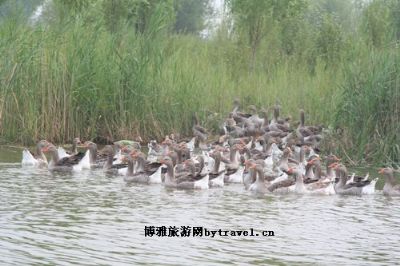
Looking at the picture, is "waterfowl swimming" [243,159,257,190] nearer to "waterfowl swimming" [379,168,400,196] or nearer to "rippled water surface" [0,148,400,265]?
"rippled water surface" [0,148,400,265]

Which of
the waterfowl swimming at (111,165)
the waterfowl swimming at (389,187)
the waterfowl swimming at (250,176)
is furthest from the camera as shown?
the waterfowl swimming at (111,165)

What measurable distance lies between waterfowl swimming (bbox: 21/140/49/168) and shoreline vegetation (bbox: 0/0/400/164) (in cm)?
157

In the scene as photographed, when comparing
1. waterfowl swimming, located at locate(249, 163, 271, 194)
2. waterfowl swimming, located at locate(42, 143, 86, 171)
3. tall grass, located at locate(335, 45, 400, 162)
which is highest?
tall grass, located at locate(335, 45, 400, 162)

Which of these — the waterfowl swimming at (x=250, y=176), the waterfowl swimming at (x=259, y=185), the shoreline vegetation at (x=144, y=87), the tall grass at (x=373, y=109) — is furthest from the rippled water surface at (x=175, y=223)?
the shoreline vegetation at (x=144, y=87)

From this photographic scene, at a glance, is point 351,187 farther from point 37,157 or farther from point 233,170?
point 37,157

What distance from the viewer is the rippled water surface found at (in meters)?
11.1

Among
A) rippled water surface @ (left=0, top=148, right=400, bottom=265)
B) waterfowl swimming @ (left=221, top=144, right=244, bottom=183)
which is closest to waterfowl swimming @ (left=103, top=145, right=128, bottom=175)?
rippled water surface @ (left=0, top=148, right=400, bottom=265)

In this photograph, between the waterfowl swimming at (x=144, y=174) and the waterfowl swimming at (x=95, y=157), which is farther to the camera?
the waterfowl swimming at (x=95, y=157)

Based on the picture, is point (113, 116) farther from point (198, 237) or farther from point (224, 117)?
point (198, 237)

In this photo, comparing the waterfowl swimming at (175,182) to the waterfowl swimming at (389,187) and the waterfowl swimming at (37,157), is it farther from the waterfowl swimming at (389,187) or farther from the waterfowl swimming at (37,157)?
the waterfowl swimming at (389,187)

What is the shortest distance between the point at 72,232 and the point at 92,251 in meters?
1.15

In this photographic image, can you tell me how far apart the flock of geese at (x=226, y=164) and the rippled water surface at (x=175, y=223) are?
360mm

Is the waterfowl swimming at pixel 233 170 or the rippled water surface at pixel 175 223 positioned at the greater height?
the waterfowl swimming at pixel 233 170

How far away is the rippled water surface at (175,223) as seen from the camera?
1105 cm
